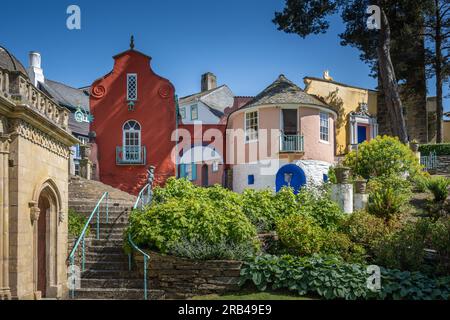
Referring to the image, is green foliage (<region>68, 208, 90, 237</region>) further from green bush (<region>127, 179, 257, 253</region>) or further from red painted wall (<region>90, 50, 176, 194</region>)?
red painted wall (<region>90, 50, 176, 194</region>)

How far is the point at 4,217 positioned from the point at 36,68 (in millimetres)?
22578

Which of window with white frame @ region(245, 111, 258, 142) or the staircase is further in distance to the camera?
window with white frame @ region(245, 111, 258, 142)

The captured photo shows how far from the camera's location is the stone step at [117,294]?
1134cm

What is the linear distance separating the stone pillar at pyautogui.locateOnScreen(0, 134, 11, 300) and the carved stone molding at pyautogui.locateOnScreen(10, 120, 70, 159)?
1.03 feet

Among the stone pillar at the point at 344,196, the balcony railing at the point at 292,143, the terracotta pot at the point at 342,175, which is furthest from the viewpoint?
the balcony railing at the point at 292,143

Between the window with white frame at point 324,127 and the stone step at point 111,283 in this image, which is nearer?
the stone step at point 111,283

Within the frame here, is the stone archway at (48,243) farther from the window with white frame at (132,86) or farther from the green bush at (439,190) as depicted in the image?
the window with white frame at (132,86)

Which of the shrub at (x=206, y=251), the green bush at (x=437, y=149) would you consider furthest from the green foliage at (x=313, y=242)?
the green bush at (x=437, y=149)

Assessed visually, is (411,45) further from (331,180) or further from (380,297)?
(380,297)

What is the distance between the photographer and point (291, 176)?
23703mm

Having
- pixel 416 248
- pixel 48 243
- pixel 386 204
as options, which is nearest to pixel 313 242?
pixel 416 248

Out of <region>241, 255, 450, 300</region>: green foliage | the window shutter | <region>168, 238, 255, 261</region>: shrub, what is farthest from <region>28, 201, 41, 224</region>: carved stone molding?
the window shutter

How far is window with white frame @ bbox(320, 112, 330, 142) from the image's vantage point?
80.9 ft

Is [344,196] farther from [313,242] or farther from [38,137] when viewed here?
[38,137]
